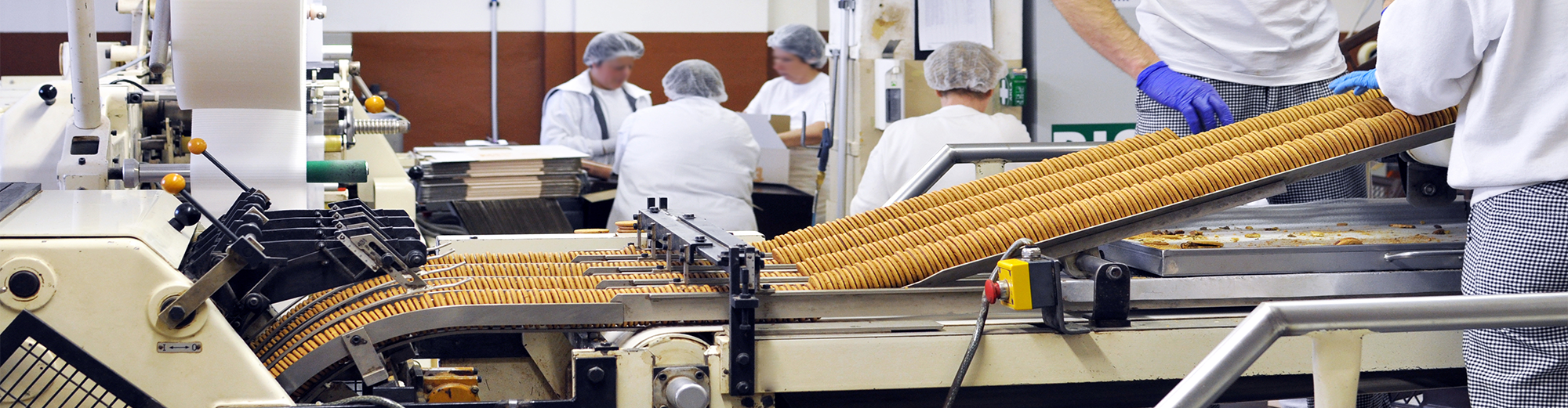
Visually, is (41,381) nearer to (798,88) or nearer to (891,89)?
(891,89)

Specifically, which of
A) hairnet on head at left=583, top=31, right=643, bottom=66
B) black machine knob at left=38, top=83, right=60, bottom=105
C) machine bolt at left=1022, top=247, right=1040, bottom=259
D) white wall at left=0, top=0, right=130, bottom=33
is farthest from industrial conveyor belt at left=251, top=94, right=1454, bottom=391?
white wall at left=0, top=0, right=130, bottom=33

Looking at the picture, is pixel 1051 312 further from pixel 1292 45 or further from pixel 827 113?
pixel 827 113

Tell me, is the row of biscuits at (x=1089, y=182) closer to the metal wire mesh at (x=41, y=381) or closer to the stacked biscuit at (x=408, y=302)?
the stacked biscuit at (x=408, y=302)

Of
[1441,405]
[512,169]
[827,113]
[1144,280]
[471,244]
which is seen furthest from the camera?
[827,113]

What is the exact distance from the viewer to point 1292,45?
219 cm

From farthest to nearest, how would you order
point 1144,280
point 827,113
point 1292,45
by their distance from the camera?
point 827,113
point 1292,45
point 1144,280

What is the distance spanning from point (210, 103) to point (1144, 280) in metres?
1.26

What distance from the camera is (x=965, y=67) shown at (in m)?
3.54

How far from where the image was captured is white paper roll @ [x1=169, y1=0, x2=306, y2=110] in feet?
4.66

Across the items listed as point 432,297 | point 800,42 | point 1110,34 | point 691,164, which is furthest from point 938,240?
point 800,42

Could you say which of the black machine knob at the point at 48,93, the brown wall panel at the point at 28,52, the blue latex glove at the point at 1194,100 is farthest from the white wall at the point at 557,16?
the blue latex glove at the point at 1194,100

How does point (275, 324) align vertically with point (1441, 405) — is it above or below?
above

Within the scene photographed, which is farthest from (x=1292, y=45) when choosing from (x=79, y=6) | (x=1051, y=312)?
(x=79, y=6)

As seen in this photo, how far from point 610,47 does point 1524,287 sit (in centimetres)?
453
